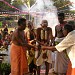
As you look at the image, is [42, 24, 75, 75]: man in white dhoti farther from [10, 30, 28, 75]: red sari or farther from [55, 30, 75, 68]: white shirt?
[10, 30, 28, 75]: red sari

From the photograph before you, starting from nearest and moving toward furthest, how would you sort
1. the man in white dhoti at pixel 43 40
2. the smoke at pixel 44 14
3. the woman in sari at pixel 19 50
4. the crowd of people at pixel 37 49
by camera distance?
1. the crowd of people at pixel 37 49
2. the woman in sari at pixel 19 50
3. the man in white dhoti at pixel 43 40
4. the smoke at pixel 44 14

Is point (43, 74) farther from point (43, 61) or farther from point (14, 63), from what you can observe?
point (14, 63)

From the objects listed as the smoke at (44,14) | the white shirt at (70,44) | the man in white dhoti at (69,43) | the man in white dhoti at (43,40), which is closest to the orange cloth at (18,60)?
the man in white dhoti at (43,40)

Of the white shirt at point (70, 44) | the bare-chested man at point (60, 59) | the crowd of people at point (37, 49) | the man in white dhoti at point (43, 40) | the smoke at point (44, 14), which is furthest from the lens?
the smoke at point (44, 14)

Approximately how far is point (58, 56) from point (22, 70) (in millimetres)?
1033

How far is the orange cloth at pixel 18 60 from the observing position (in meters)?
6.18

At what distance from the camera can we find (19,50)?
6184mm

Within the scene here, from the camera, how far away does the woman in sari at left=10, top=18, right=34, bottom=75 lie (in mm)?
6117

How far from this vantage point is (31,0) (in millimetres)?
50250

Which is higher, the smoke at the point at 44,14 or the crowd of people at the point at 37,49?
the smoke at the point at 44,14

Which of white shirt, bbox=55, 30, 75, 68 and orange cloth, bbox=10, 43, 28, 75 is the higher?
white shirt, bbox=55, 30, 75, 68

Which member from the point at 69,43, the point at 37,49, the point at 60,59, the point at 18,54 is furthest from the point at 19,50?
the point at 69,43

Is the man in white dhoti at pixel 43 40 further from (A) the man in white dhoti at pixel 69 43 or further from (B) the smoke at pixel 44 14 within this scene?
(B) the smoke at pixel 44 14

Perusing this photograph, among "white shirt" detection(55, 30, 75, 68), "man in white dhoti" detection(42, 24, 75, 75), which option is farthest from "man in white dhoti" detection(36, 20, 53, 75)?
"white shirt" detection(55, 30, 75, 68)
